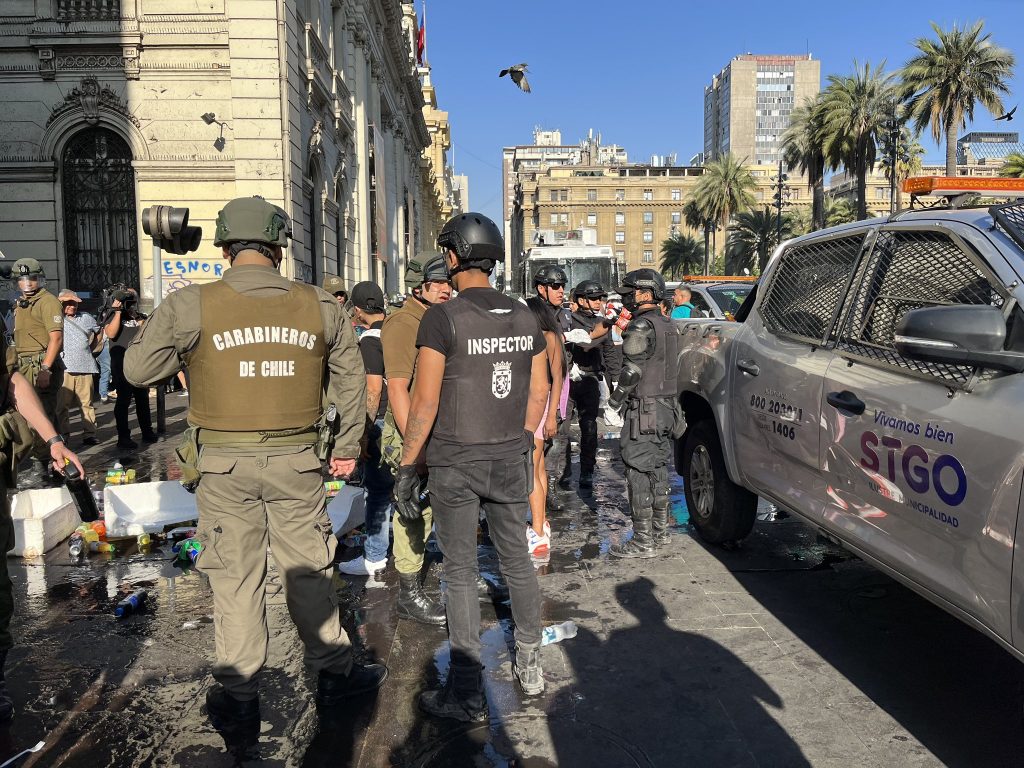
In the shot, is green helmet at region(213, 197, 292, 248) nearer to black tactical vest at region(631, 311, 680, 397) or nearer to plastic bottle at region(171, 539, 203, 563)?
black tactical vest at region(631, 311, 680, 397)

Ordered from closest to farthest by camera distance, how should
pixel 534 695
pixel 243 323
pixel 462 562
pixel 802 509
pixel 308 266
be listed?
pixel 243 323, pixel 462 562, pixel 534 695, pixel 802 509, pixel 308 266

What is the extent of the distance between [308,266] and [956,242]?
52.2ft

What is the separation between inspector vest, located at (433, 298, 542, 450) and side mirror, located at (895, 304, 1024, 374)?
147 cm

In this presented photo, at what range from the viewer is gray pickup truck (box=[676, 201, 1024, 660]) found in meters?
2.63

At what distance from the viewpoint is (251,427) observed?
304cm

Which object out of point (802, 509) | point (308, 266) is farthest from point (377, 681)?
point (308, 266)

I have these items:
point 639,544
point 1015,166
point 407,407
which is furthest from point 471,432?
point 1015,166

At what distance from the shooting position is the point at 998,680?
348cm

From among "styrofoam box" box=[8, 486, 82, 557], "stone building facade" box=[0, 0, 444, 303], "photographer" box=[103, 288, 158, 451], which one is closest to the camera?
"styrofoam box" box=[8, 486, 82, 557]

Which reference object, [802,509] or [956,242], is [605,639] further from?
[956,242]

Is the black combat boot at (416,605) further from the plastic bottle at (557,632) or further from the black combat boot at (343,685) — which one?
the black combat boot at (343,685)

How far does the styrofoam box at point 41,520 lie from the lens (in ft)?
18.2

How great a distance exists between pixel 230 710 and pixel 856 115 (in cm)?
4197

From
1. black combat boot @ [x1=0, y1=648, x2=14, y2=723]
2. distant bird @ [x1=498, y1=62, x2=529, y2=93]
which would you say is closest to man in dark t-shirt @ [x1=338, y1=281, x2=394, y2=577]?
black combat boot @ [x1=0, y1=648, x2=14, y2=723]
